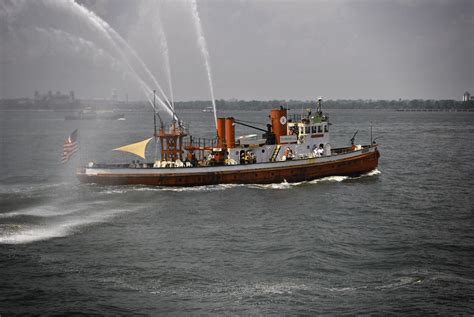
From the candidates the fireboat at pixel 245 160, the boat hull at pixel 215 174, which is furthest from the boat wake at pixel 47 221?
the fireboat at pixel 245 160

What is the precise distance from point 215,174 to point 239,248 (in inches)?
853

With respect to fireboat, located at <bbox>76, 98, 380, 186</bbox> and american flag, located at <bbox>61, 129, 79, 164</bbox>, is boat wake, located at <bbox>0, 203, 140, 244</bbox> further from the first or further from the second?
fireboat, located at <bbox>76, 98, 380, 186</bbox>

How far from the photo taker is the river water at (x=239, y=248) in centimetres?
2772

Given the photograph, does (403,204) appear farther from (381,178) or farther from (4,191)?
(4,191)

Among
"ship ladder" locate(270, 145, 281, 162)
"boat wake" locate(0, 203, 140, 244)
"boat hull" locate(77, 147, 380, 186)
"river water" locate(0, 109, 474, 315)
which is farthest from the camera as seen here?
"ship ladder" locate(270, 145, 281, 162)

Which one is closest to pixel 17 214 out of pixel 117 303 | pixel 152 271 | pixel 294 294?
pixel 152 271

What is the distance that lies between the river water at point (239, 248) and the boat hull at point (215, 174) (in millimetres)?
1041

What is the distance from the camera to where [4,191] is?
54062 mm

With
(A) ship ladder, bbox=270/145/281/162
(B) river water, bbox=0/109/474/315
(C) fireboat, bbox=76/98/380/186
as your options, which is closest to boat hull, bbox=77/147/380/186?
(C) fireboat, bbox=76/98/380/186

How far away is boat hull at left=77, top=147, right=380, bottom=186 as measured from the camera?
56.5 meters

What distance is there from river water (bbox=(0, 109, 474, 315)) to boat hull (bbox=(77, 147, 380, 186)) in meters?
1.04

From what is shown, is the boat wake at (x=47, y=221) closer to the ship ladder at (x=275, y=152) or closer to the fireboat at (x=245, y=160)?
the fireboat at (x=245, y=160)

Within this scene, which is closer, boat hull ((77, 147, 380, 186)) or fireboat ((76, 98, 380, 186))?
boat hull ((77, 147, 380, 186))

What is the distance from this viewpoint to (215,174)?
2260 inches
